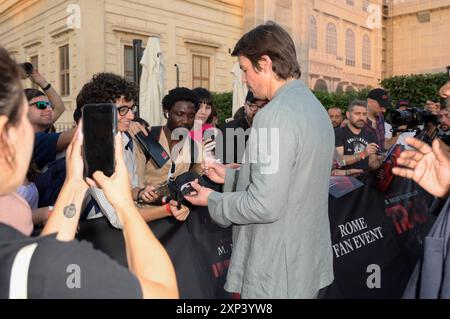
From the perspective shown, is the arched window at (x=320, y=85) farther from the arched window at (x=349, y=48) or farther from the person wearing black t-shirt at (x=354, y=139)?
the person wearing black t-shirt at (x=354, y=139)

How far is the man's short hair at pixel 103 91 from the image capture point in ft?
9.96

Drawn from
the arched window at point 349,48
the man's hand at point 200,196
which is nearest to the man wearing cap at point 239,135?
the man's hand at point 200,196

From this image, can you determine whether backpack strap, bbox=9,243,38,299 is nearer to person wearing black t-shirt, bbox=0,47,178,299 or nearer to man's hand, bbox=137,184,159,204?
person wearing black t-shirt, bbox=0,47,178,299

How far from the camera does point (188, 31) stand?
18.8 meters

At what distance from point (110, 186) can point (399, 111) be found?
3.58m

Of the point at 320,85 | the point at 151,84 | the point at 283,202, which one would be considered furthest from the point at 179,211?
the point at 320,85

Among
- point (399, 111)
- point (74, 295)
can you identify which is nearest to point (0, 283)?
point (74, 295)

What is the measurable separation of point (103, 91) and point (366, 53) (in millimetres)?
34501

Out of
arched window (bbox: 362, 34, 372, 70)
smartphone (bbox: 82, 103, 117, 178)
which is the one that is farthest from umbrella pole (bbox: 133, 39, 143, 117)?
arched window (bbox: 362, 34, 372, 70)

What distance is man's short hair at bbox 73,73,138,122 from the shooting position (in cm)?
304

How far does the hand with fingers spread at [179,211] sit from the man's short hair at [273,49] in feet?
3.44

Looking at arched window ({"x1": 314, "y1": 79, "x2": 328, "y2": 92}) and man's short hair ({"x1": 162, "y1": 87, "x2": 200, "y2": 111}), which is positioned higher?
arched window ({"x1": 314, "y1": 79, "x2": 328, "y2": 92})

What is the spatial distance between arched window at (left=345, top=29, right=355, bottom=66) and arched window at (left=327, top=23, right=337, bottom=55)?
161 centimetres

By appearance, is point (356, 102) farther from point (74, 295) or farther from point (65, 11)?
point (65, 11)
